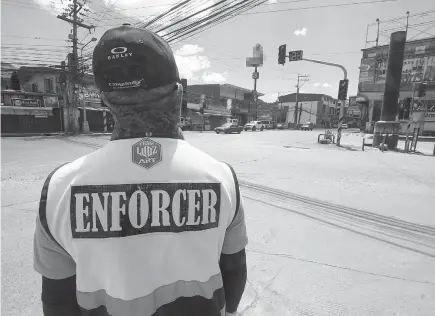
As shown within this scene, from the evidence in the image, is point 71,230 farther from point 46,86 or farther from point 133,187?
point 46,86

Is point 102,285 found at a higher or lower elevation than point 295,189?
higher

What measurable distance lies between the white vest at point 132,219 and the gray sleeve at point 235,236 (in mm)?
178

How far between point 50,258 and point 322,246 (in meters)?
2.93

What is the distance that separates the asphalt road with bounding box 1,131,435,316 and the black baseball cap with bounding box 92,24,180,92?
6.39 feet

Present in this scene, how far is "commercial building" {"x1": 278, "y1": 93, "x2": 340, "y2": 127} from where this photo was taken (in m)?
58.2

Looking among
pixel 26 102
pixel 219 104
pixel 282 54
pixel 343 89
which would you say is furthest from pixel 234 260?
pixel 219 104

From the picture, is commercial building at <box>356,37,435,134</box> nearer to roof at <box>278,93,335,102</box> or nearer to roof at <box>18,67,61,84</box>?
roof at <box>278,93,335,102</box>

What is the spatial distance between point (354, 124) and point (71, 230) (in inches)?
2129

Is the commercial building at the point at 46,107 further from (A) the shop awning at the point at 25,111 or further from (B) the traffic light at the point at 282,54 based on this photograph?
(B) the traffic light at the point at 282,54

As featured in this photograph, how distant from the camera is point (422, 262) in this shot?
268 centimetres

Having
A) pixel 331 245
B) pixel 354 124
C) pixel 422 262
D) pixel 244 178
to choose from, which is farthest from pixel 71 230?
pixel 354 124

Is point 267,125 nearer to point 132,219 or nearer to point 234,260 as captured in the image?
point 234,260

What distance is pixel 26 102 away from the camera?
69.1ft

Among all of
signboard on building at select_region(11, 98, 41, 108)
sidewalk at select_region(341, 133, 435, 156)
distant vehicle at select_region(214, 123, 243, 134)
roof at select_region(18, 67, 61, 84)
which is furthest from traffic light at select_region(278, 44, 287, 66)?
roof at select_region(18, 67, 61, 84)
